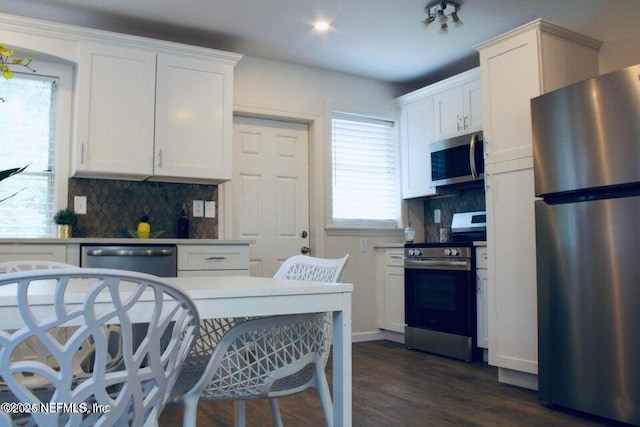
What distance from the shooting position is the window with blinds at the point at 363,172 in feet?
16.2

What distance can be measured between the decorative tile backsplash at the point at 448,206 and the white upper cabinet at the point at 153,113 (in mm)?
2110

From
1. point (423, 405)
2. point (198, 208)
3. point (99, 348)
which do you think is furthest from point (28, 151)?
point (99, 348)

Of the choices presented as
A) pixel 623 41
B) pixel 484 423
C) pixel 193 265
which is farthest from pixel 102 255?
pixel 623 41

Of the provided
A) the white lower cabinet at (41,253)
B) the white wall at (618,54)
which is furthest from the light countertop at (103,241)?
the white wall at (618,54)

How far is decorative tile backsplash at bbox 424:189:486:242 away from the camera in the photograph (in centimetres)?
459

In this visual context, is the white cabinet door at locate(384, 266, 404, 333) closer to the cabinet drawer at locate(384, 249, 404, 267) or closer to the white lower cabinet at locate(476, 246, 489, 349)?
the cabinet drawer at locate(384, 249, 404, 267)

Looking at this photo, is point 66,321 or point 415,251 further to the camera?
point 415,251

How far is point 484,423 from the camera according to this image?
255 cm

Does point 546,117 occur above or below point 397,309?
above

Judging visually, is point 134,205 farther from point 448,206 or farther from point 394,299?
point 448,206

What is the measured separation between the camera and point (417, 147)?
496cm

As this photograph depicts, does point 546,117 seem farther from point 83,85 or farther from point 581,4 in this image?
point 83,85

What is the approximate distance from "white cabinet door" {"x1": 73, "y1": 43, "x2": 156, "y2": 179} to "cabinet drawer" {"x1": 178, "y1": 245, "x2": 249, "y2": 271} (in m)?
0.67

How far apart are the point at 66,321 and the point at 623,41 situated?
401 cm
